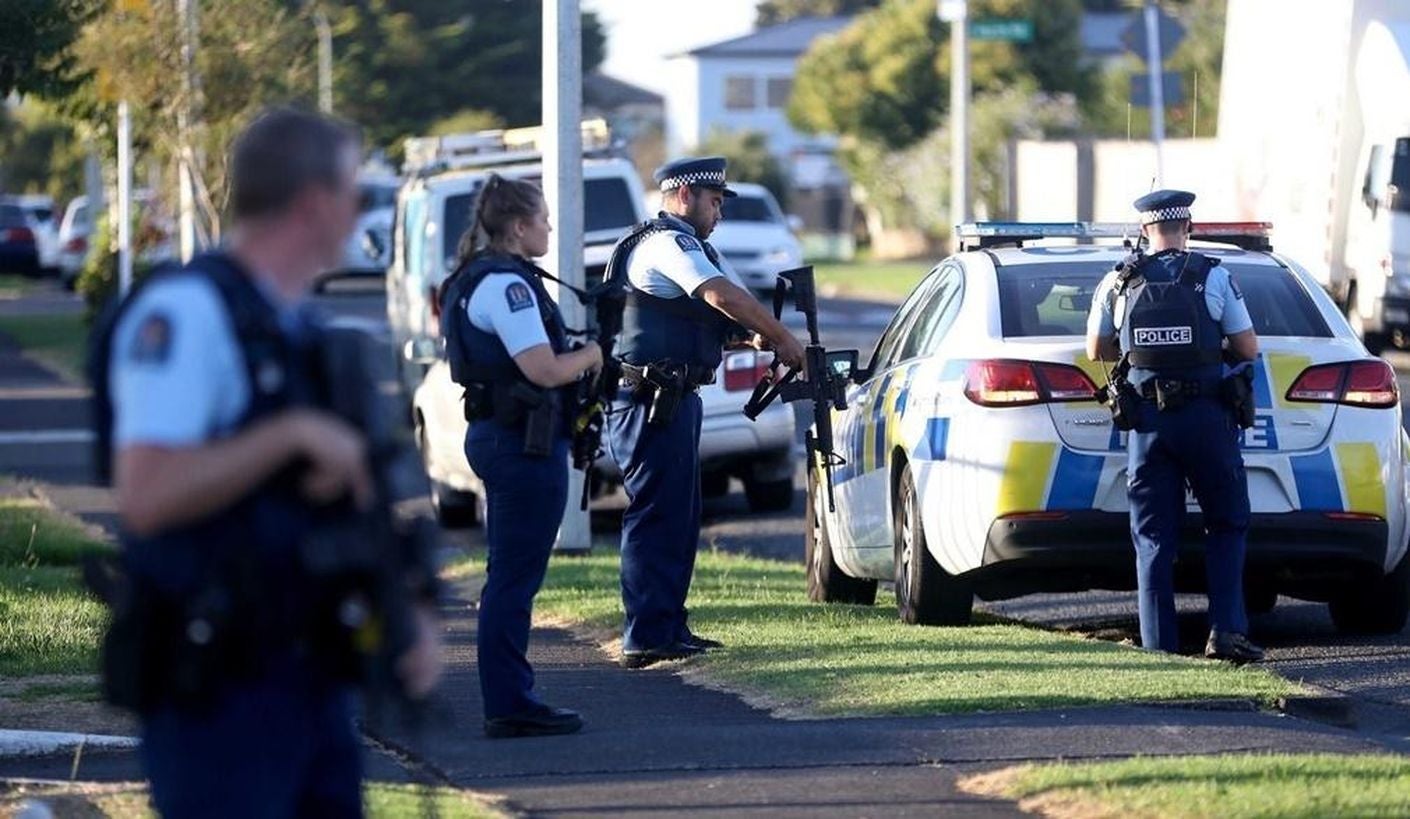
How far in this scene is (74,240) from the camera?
5250cm

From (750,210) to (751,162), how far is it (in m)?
31.9

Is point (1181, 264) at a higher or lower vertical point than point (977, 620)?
higher

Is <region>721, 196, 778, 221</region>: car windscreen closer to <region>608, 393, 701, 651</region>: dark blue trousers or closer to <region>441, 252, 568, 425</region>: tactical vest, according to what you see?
<region>608, 393, 701, 651</region>: dark blue trousers

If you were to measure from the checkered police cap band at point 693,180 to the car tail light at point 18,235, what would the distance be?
52124mm

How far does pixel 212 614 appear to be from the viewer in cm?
398

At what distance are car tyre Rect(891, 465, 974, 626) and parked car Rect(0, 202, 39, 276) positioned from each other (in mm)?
51794

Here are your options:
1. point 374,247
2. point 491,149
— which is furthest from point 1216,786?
point 374,247

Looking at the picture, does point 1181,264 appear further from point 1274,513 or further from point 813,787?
point 813,787

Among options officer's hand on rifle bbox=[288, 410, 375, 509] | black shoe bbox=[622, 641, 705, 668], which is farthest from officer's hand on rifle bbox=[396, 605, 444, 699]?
black shoe bbox=[622, 641, 705, 668]

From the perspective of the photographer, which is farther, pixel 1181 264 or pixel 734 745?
pixel 1181 264

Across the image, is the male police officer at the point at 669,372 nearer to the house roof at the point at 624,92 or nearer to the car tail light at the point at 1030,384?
the car tail light at the point at 1030,384

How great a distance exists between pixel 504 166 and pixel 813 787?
14.2 meters

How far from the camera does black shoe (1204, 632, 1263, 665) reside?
30.7ft

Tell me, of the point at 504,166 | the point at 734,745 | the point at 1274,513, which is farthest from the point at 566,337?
the point at 504,166
